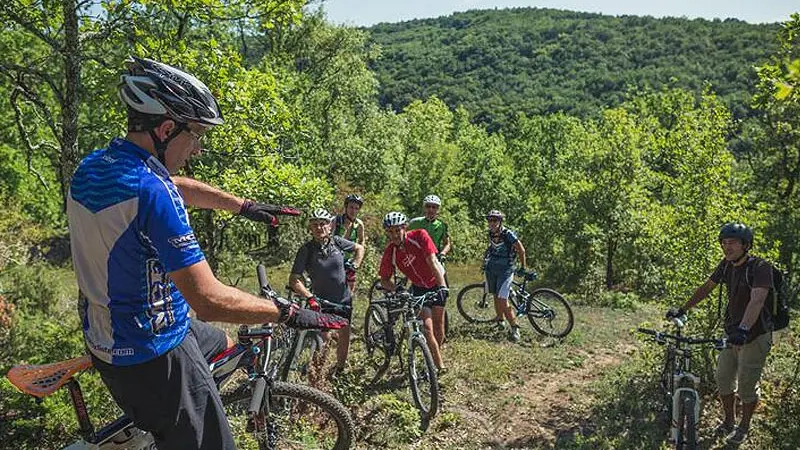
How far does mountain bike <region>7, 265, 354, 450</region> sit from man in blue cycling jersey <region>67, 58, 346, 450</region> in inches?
26.6

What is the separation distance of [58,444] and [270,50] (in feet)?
103

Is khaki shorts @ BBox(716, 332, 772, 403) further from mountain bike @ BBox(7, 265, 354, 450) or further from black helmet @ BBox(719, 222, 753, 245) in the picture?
mountain bike @ BBox(7, 265, 354, 450)

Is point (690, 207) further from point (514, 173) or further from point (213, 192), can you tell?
→ point (514, 173)

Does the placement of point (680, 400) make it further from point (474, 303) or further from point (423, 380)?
point (474, 303)

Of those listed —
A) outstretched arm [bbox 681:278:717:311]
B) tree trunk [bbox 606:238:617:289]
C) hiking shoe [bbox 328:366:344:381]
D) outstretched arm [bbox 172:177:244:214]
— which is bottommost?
tree trunk [bbox 606:238:617:289]

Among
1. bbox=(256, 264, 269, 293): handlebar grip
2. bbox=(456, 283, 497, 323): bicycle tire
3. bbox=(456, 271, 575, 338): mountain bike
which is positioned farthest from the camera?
bbox=(456, 283, 497, 323): bicycle tire

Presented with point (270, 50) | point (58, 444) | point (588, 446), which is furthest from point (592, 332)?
point (270, 50)

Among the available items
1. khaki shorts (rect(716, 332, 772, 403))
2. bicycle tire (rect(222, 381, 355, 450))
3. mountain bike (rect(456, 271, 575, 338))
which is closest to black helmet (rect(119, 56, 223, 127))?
bicycle tire (rect(222, 381, 355, 450))

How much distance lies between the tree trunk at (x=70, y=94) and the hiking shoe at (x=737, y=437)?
25.8ft

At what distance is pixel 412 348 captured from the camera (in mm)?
7180

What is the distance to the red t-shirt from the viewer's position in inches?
324

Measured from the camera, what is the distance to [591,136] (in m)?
26.8

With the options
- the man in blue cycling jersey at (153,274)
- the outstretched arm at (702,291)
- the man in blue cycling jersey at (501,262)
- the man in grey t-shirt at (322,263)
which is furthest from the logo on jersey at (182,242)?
the man in blue cycling jersey at (501,262)

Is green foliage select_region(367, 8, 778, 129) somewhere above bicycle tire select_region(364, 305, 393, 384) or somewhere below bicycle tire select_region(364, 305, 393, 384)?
above
